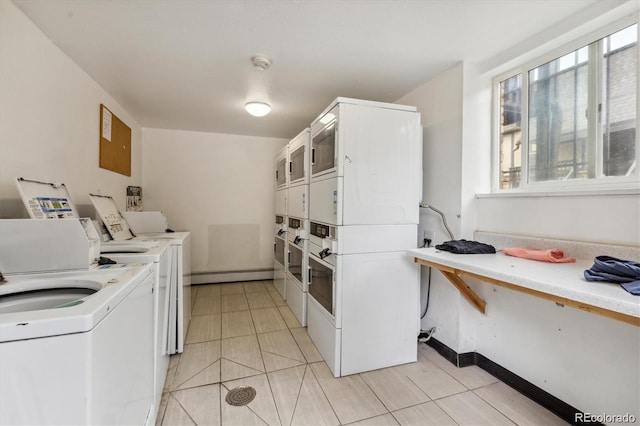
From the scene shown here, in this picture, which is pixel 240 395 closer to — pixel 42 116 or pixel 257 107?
pixel 42 116

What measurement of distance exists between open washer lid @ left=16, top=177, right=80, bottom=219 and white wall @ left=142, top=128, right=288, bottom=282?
8.03ft

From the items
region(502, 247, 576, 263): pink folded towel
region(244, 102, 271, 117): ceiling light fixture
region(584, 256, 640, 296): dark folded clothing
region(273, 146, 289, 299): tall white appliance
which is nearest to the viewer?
region(584, 256, 640, 296): dark folded clothing

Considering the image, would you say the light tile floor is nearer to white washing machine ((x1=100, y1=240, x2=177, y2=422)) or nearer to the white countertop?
white washing machine ((x1=100, y1=240, x2=177, y2=422))

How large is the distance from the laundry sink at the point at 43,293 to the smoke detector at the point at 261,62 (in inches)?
70.5

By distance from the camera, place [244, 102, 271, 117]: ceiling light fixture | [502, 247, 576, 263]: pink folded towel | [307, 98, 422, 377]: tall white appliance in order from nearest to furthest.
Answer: [502, 247, 576, 263]: pink folded towel → [307, 98, 422, 377]: tall white appliance → [244, 102, 271, 117]: ceiling light fixture

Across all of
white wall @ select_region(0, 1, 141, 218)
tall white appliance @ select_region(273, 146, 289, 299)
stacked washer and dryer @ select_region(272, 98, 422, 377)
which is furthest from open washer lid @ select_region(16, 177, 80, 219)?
tall white appliance @ select_region(273, 146, 289, 299)

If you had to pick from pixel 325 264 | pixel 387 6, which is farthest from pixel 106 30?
pixel 325 264

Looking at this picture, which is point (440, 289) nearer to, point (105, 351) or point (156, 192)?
point (105, 351)

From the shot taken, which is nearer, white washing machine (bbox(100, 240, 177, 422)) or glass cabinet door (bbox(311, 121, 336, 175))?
white washing machine (bbox(100, 240, 177, 422))

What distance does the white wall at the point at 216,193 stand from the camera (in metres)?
4.05

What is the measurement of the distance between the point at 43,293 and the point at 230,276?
3372 mm

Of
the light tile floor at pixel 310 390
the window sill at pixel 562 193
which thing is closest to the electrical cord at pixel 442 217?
the window sill at pixel 562 193

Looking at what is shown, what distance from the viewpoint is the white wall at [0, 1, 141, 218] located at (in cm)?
149

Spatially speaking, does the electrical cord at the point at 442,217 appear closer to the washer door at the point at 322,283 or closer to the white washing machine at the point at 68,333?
the washer door at the point at 322,283
